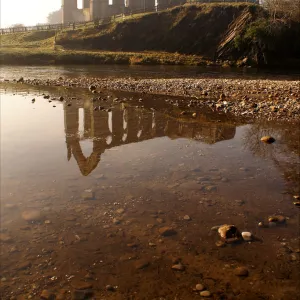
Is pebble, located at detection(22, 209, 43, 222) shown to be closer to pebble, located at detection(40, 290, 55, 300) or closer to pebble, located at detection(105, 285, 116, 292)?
pebble, located at detection(40, 290, 55, 300)

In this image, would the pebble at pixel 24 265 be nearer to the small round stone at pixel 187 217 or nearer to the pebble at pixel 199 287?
the pebble at pixel 199 287

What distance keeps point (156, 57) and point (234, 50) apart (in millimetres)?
11702

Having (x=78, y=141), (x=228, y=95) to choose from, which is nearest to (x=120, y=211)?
(x=78, y=141)

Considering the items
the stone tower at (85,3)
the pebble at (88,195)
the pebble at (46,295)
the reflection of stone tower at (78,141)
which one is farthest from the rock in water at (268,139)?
the stone tower at (85,3)

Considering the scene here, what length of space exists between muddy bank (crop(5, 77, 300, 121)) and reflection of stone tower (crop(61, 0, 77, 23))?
229ft

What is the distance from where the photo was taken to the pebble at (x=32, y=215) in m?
6.16

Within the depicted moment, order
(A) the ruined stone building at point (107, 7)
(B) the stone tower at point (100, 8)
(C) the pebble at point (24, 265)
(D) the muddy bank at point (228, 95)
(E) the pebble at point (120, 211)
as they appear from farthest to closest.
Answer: (B) the stone tower at point (100, 8) < (A) the ruined stone building at point (107, 7) < (D) the muddy bank at point (228, 95) < (E) the pebble at point (120, 211) < (C) the pebble at point (24, 265)

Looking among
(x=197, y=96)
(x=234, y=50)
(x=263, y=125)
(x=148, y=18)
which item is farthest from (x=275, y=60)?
(x=263, y=125)

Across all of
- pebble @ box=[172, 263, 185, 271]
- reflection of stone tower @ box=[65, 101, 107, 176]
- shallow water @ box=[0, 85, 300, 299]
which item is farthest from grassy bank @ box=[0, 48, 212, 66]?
pebble @ box=[172, 263, 185, 271]

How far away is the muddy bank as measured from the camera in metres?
15.5

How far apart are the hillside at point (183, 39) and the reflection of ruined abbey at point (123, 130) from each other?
37.2 m

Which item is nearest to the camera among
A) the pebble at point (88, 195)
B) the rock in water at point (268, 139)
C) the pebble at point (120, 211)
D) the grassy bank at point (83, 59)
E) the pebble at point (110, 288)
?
the pebble at point (110, 288)

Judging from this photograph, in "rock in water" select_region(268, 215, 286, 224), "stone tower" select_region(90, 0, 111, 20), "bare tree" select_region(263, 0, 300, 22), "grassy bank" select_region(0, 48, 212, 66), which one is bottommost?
"rock in water" select_region(268, 215, 286, 224)

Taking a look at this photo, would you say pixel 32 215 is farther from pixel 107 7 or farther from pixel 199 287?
pixel 107 7
